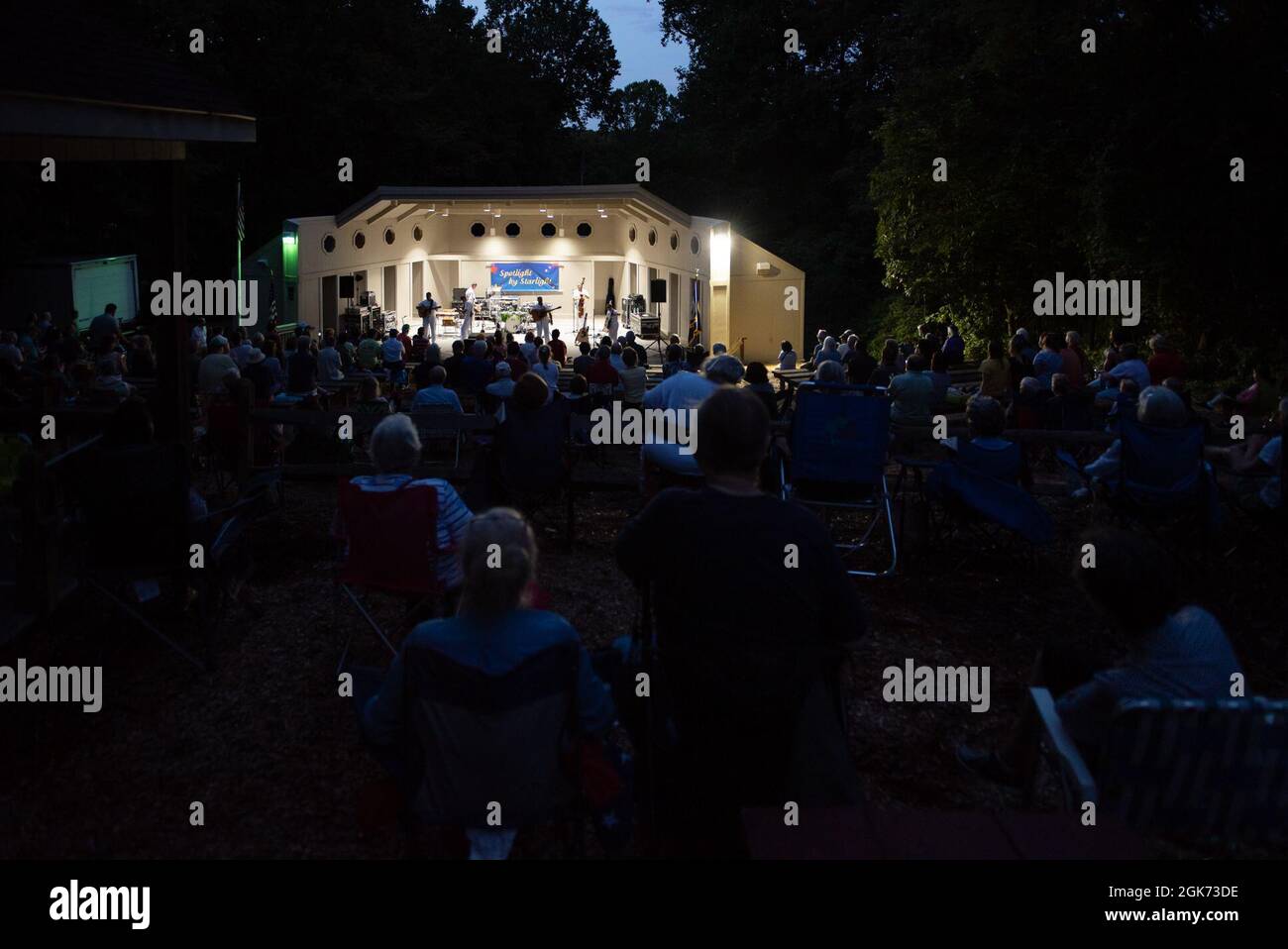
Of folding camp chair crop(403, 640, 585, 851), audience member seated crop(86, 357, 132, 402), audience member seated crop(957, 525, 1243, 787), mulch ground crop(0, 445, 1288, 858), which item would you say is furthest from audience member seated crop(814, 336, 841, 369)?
folding camp chair crop(403, 640, 585, 851)

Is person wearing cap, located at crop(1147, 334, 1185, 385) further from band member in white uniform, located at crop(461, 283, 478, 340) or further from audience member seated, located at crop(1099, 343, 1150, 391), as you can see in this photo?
band member in white uniform, located at crop(461, 283, 478, 340)

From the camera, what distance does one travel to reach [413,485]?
15.6 feet

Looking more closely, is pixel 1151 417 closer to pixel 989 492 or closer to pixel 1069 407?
pixel 989 492

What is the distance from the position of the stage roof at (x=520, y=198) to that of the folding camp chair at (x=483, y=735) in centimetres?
2142

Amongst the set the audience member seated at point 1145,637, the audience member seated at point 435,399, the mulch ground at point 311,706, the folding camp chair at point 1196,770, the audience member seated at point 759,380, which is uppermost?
the audience member seated at point 759,380

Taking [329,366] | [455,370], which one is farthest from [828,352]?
[329,366]

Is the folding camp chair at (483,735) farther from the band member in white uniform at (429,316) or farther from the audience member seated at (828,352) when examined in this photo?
the band member in white uniform at (429,316)

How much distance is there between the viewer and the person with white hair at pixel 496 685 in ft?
9.21

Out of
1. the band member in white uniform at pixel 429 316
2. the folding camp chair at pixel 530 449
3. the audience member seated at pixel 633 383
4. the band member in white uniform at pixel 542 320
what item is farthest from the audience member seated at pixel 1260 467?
the band member in white uniform at pixel 429 316

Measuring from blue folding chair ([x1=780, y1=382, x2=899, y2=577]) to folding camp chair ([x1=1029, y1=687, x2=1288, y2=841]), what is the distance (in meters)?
4.22
